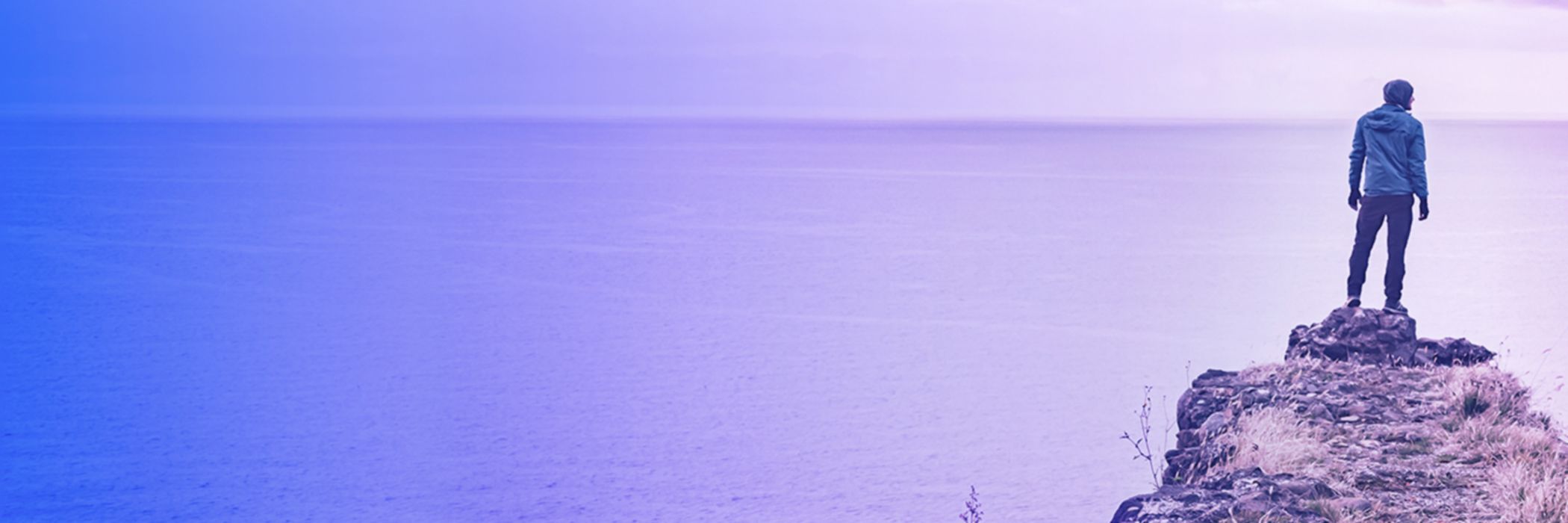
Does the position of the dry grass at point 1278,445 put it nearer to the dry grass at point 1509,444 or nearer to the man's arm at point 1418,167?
the dry grass at point 1509,444

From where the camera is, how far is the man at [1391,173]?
10.3 metres

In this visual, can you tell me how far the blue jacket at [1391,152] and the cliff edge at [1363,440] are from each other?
86cm

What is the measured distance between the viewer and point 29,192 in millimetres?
57750

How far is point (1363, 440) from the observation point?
8.11 metres

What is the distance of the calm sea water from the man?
46.7 inches

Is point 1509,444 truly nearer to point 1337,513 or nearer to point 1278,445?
Result: point 1278,445

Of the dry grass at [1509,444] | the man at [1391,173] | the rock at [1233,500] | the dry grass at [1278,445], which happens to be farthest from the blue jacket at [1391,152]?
the rock at [1233,500]

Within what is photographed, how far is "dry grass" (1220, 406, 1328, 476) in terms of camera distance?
754cm

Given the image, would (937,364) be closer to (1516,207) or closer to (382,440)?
(382,440)

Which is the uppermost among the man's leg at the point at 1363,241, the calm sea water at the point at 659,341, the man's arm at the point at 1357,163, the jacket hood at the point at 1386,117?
the jacket hood at the point at 1386,117

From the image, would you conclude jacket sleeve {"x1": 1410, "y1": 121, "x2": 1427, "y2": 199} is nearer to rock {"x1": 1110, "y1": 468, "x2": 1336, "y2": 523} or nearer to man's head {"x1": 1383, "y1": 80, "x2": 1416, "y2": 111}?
man's head {"x1": 1383, "y1": 80, "x2": 1416, "y2": 111}

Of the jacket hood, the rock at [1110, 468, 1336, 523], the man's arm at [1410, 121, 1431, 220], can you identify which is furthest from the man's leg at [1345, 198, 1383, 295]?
the rock at [1110, 468, 1336, 523]

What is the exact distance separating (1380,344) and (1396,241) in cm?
92

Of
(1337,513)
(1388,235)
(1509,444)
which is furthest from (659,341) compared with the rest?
(1337,513)
